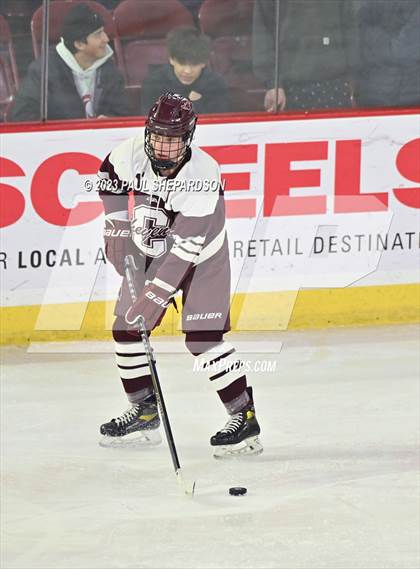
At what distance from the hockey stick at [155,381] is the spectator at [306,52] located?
1.73 m

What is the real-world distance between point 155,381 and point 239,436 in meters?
0.38

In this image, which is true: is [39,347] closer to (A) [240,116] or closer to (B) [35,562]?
(A) [240,116]

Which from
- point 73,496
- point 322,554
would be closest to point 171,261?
point 73,496

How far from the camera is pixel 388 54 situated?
603cm

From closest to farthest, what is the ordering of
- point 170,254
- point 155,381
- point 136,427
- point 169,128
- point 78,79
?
point 169,128 → point 170,254 → point 155,381 → point 136,427 → point 78,79

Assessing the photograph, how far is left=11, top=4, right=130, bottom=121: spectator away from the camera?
5.68 metres

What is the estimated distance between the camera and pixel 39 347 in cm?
572

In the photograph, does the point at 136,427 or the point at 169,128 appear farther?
the point at 136,427

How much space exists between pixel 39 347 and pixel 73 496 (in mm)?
1642

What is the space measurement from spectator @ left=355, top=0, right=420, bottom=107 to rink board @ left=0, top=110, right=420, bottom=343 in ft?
0.34

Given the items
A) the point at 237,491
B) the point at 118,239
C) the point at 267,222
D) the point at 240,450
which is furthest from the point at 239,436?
the point at 267,222

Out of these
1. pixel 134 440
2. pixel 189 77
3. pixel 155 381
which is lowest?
pixel 134 440

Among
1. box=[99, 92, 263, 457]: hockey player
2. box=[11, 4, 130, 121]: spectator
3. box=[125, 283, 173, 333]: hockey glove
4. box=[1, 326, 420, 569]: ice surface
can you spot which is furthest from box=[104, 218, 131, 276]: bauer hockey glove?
box=[11, 4, 130, 121]: spectator

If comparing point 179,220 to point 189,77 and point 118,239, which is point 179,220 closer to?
point 118,239
